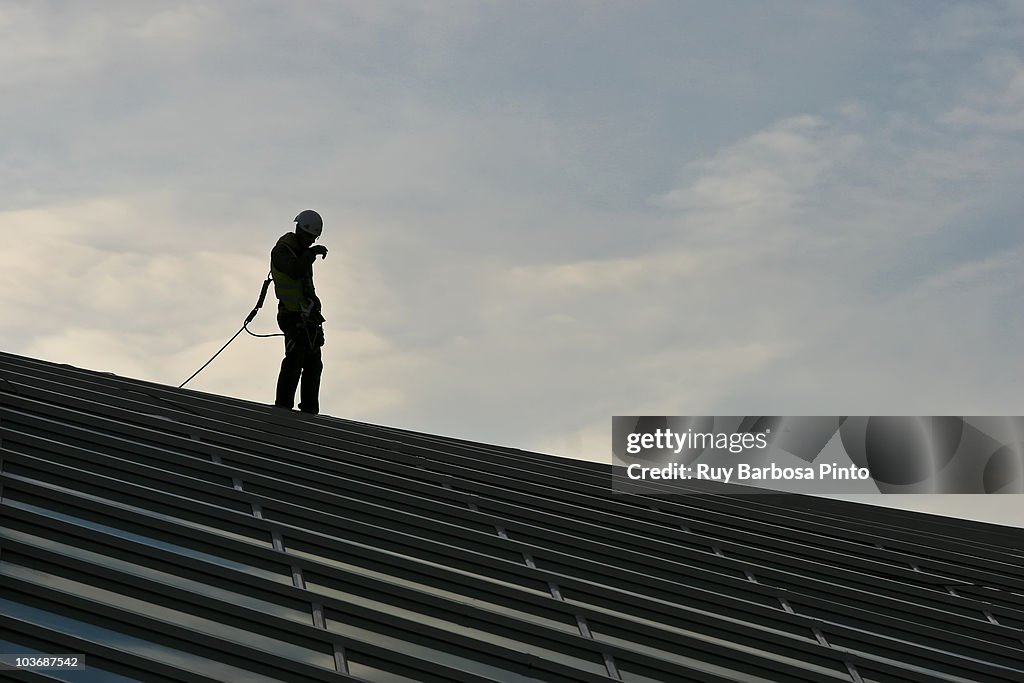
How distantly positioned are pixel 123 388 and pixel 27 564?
5.83 metres

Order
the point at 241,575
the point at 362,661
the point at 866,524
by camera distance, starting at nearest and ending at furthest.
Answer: the point at 362,661 → the point at 241,575 → the point at 866,524

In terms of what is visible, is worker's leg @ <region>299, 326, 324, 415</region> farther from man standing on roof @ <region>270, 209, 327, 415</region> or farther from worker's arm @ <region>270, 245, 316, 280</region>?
worker's arm @ <region>270, 245, 316, 280</region>

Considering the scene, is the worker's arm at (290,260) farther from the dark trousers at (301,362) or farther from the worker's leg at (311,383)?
the worker's leg at (311,383)

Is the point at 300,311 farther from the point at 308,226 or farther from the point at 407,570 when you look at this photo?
the point at 407,570

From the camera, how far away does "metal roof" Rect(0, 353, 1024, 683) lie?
586 cm

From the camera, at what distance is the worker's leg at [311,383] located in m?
12.6

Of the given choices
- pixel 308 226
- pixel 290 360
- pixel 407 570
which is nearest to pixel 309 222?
pixel 308 226

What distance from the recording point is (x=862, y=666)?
7352 mm

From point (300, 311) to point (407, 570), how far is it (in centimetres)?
546

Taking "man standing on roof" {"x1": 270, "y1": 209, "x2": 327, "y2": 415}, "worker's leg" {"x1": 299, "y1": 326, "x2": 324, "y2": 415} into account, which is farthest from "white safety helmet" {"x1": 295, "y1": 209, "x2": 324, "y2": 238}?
"worker's leg" {"x1": 299, "y1": 326, "x2": 324, "y2": 415}

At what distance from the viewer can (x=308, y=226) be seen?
11.7 metres

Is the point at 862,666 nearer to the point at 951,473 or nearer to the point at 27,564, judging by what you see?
the point at 27,564

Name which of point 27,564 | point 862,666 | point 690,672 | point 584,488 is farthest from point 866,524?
point 27,564

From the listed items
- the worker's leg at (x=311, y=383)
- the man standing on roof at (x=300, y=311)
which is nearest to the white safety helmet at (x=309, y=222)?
the man standing on roof at (x=300, y=311)
